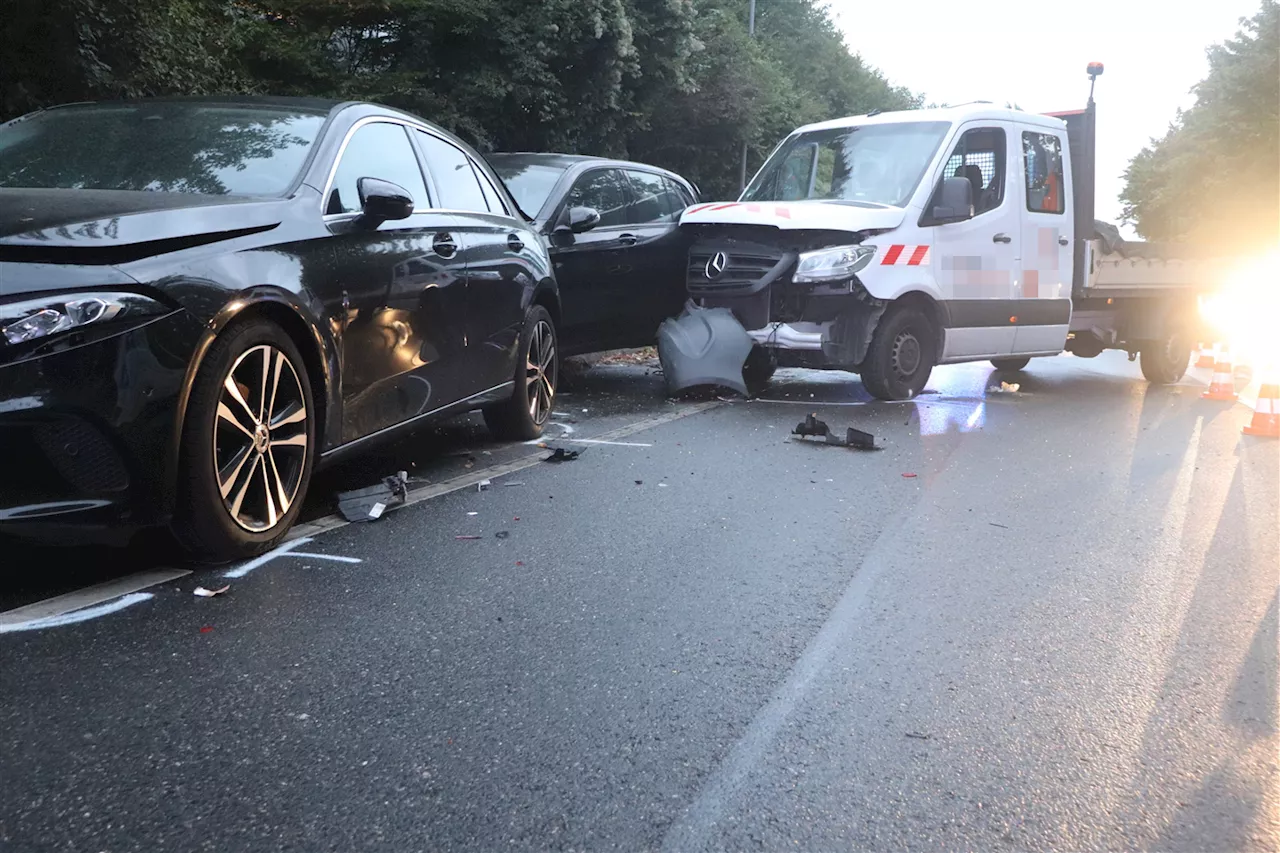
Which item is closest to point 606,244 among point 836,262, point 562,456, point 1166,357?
point 836,262

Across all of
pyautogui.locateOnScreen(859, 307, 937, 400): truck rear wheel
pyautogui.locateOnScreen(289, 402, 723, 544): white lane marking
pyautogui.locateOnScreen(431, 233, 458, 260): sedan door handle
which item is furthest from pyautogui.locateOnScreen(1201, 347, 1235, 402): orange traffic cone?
pyautogui.locateOnScreen(431, 233, 458, 260): sedan door handle

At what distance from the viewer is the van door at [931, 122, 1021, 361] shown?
31.6 feet

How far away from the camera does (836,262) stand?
29.7 ft

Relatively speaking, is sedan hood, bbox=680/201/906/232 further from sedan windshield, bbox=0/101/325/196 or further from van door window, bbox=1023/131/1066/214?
sedan windshield, bbox=0/101/325/196

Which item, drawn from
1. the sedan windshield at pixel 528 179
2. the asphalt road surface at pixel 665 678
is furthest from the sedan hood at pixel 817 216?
the asphalt road surface at pixel 665 678

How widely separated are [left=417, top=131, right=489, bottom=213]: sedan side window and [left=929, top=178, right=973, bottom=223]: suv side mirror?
4.12 meters

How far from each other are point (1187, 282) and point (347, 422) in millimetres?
10049

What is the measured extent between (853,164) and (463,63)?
302 inches

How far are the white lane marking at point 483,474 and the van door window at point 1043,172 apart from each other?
11.1 ft

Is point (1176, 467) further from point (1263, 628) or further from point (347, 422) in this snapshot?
point (347, 422)

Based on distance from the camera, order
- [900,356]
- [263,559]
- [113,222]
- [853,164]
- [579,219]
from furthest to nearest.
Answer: [853,164] < [900,356] < [579,219] < [263,559] < [113,222]

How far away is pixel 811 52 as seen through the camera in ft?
160

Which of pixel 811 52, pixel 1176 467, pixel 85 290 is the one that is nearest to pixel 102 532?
pixel 85 290

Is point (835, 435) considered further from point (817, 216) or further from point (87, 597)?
point (87, 597)
